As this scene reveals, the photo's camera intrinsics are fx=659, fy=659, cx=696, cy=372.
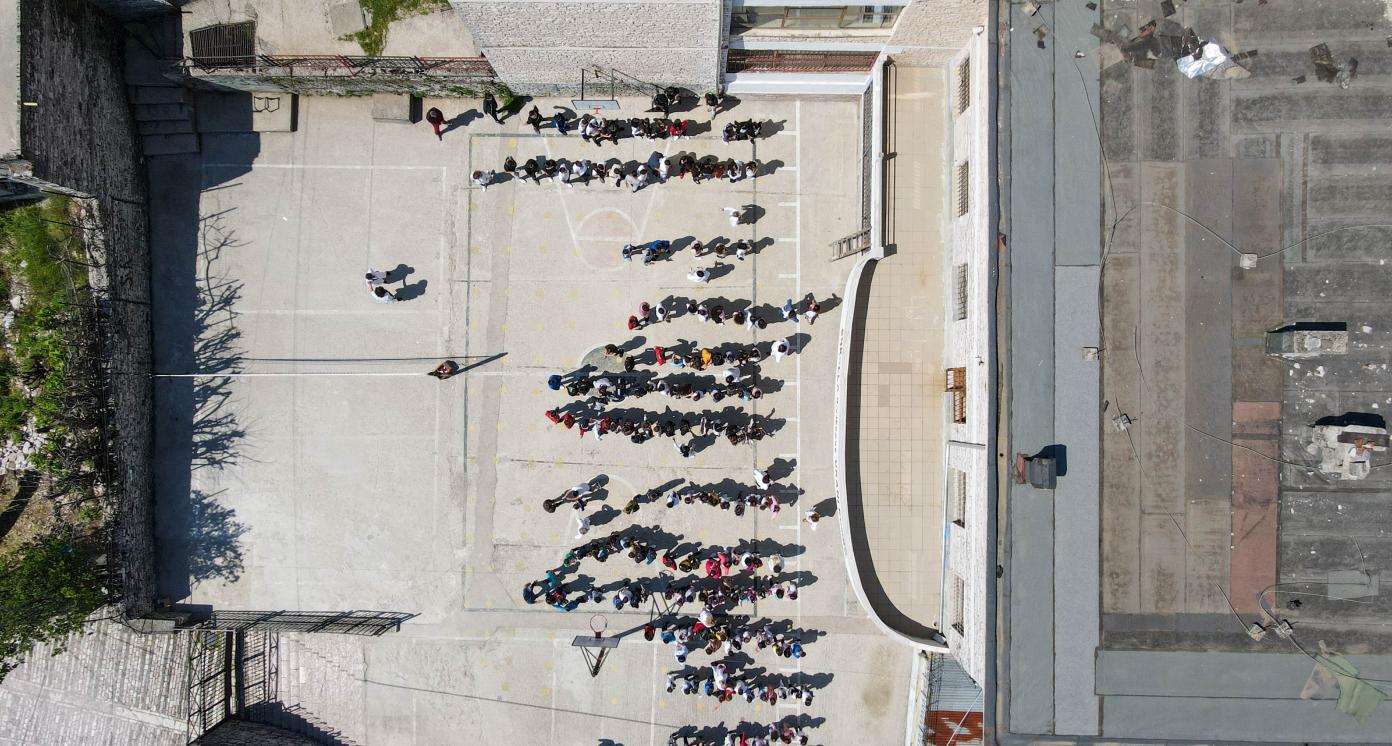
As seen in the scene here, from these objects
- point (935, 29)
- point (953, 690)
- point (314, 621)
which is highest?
point (935, 29)

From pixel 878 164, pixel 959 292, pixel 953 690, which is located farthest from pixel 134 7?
pixel 953 690

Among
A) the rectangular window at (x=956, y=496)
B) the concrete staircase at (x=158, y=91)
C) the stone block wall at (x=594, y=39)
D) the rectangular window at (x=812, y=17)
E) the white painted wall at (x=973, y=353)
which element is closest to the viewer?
the white painted wall at (x=973, y=353)

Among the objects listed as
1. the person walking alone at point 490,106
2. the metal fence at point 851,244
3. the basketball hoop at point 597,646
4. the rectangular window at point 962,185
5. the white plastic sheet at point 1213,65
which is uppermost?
the person walking alone at point 490,106

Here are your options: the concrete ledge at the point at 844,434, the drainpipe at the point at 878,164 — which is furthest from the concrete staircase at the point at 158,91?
the concrete ledge at the point at 844,434

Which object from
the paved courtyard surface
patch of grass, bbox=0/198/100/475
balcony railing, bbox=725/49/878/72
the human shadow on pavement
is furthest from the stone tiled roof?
balcony railing, bbox=725/49/878/72

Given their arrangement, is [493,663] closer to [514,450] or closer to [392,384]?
[514,450]

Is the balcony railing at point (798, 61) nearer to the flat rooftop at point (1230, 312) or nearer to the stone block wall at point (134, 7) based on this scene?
the flat rooftop at point (1230, 312)

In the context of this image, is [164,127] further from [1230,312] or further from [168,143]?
[1230,312]

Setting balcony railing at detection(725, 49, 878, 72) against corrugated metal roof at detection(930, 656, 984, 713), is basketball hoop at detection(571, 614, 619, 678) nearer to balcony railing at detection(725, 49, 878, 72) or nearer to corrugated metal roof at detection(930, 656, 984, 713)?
corrugated metal roof at detection(930, 656, 984, 713)
